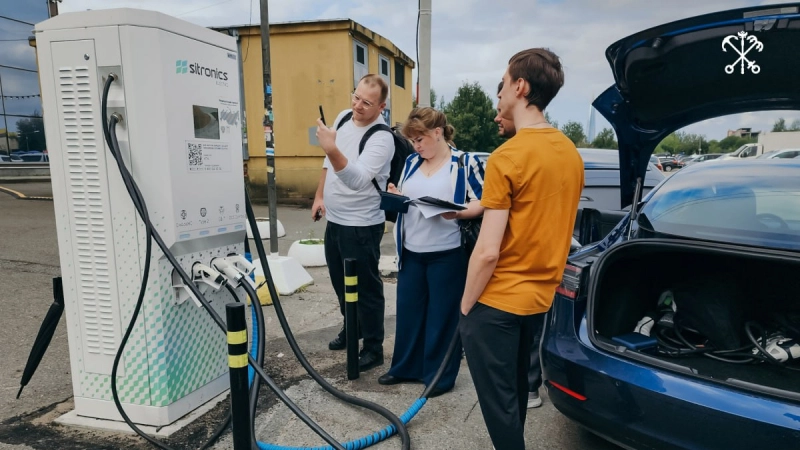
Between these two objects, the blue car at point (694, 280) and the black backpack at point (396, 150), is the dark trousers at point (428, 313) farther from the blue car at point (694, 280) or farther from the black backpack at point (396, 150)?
the blue car at point (694, 280)

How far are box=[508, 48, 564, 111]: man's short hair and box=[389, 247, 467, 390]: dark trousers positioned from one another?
1.41 meters

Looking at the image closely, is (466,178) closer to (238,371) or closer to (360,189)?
(360,189)

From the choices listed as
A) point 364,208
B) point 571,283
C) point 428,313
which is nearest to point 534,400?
point 428,313

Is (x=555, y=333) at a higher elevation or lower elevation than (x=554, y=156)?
lower

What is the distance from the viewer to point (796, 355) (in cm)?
228

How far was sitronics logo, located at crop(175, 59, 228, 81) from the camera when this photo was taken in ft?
8.40

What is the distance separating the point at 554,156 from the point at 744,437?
1174mm

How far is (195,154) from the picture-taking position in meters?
2.70

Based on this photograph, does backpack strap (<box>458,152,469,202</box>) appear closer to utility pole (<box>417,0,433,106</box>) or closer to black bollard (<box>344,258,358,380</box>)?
black bollard (<box>344,258,358,380</box>)

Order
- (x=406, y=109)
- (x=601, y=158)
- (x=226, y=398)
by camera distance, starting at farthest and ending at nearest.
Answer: (x=406, y=109) → (x=601, y=158) → (x=226, y=398)

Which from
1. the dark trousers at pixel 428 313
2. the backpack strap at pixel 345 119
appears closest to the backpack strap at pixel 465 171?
the dark trousers at pixel 428 313

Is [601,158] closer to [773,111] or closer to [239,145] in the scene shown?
[773,111]

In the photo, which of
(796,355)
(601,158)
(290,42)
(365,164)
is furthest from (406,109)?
(796,355)

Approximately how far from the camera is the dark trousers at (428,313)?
124 inches
